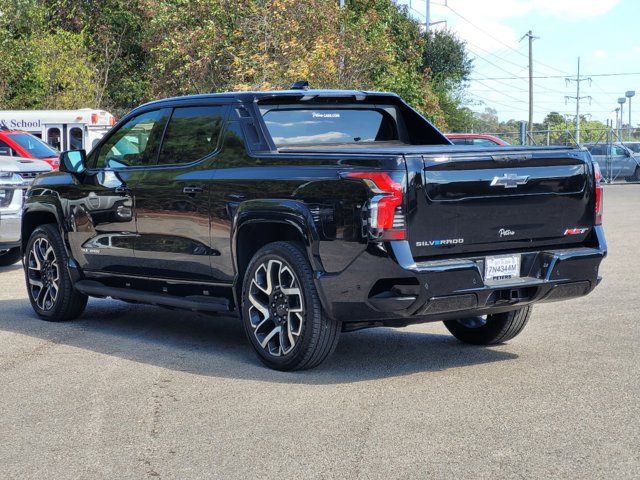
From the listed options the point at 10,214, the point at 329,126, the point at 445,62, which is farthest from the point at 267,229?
the point at 445,62

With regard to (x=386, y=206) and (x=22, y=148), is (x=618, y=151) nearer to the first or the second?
(x=22, y=148)

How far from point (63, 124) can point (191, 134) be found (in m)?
26.9

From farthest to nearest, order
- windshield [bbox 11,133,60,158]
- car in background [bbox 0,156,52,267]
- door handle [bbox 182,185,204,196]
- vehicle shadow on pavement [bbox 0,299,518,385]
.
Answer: windshield [bbox 11,133,60,158], car in background [bbox 0,156,52,267], door handle [bbox 182,185,204,196], vehicle shadow on pavement [bbox 0,299,518,385]

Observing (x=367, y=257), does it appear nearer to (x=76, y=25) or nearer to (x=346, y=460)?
(x=346, y=460)

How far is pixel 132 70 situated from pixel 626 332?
44859 mm

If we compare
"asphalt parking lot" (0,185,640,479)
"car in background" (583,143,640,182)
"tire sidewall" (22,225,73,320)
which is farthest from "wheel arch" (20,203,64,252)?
"car in background" (583,143,640,182)

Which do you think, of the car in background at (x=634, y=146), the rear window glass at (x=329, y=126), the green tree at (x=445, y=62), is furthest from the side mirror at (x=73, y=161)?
the green tree at (x=445, y=62)

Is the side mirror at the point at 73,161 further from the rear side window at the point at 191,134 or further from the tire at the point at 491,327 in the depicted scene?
the tire at the point at 491,327

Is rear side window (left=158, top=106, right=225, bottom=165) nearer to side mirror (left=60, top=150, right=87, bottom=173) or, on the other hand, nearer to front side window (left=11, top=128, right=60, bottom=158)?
side mirror (left=60, top=150, right=87, bottom=173)

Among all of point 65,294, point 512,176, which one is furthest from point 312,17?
point 512,176

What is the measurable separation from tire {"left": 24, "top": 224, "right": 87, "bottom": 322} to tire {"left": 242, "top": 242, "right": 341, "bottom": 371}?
A: 103 inches

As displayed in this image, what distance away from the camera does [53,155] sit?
78.6 feet

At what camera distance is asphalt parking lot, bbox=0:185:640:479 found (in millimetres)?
5059

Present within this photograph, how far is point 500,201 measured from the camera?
683 cm
